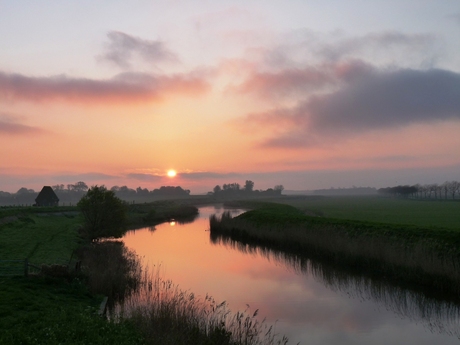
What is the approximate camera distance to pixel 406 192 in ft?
654

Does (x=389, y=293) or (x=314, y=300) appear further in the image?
(x=389, y=293)

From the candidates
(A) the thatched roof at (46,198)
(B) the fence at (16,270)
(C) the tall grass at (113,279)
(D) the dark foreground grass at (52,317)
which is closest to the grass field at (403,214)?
(C) the tall grass at (113,279)

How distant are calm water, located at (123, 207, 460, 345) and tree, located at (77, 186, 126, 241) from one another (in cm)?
905

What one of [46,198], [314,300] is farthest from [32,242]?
[46,198]

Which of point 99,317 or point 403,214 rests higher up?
point 99,317

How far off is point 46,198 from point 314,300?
281 feet

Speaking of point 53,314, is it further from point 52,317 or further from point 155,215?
point 155,215

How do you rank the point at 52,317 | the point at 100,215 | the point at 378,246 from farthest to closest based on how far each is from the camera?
1. the point at 100,215
2. the point at 378,246
3. the point at 52,317

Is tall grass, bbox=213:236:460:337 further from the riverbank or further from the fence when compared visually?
the fence

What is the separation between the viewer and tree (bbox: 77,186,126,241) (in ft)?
137

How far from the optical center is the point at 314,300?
21.2 meters

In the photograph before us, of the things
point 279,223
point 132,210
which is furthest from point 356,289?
point 132,210

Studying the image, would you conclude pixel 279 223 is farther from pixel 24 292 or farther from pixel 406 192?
pixel 406 192

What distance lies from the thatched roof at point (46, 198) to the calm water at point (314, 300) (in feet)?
218
